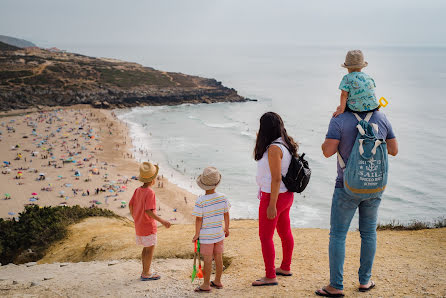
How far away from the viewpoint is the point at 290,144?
14.0ft

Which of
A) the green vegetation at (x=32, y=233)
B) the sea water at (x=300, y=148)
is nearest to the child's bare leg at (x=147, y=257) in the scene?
the green vegetation at (x=32, y=233)

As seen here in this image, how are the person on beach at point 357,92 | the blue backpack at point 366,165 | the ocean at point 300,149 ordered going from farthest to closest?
the ocean at point 300,149 → the person on beach at point 357,92 → the blue backpack at point 366,165

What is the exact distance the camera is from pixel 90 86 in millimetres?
69688

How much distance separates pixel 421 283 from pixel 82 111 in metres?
58.6

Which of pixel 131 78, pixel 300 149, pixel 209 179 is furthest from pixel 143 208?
pixel 131 78

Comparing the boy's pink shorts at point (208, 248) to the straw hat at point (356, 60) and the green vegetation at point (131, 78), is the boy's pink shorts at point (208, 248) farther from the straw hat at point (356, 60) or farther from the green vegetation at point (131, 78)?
the green vegetation at point (131, 78)

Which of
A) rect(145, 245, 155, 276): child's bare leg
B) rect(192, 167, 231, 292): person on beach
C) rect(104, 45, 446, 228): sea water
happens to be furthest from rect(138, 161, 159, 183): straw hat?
rect(104, 45, 446, 228): sea water

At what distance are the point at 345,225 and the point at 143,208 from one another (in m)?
2.76

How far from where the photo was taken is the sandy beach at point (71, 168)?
2362cm

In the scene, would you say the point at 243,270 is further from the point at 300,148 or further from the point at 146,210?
the point at 300,148

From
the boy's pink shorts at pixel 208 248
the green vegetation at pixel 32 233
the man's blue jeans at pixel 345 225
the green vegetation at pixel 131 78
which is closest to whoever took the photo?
the man's blue jeans at pixel 345 225

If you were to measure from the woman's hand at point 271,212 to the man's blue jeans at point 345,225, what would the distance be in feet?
2.14

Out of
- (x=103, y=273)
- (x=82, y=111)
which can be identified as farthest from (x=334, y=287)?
(x=82, y=111)

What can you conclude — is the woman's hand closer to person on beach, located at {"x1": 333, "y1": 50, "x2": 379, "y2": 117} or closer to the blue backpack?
the blue backpack
